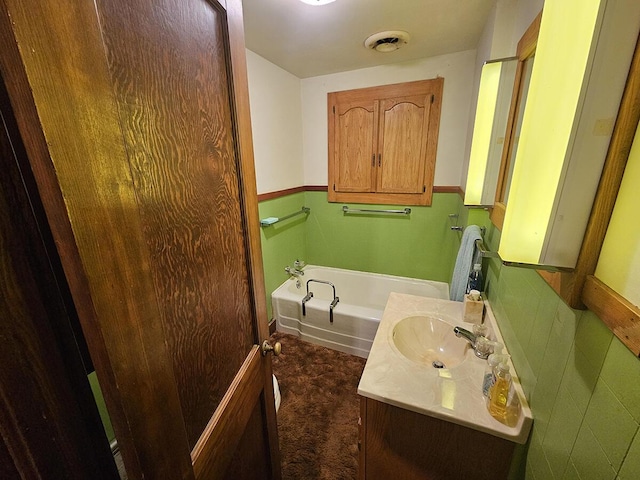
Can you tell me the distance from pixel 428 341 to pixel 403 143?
169cm

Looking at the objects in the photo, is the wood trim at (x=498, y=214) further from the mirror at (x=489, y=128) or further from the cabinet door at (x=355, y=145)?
the cabinet door at (x=355, y=145)

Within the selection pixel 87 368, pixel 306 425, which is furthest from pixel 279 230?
pixel 87 368

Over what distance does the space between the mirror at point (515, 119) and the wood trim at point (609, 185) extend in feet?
1.83

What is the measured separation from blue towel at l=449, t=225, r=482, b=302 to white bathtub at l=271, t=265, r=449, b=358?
0.62 m

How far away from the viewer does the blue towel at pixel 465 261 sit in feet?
4.45

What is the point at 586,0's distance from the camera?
1.36 feet

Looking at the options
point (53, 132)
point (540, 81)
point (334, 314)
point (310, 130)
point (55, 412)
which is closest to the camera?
point (53, 132)

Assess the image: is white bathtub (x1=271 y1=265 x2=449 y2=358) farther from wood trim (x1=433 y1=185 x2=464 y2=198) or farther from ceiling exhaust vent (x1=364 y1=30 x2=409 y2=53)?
ceiling exhaust vent (x1=364 y1=30 x2=409 y2=53)

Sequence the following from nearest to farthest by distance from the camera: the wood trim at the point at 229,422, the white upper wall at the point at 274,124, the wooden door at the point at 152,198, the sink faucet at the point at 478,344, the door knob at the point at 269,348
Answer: the wooden door at the point at 152,198
the wood trim at the point at 229,422
the door knob at the point at 269,348
the sink faucet at the point at 478,344
the white upper wall at the point at 274,124

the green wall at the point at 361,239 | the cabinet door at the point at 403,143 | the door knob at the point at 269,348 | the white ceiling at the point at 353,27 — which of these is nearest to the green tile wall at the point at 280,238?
the green wall at the point at 361,239

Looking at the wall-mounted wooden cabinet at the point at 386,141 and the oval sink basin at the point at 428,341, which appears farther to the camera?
the wall-mounted wooden cabinet at the point at 386,141

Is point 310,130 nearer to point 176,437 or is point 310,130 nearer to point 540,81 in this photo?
point 540,81

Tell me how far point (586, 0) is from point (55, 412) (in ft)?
3.54

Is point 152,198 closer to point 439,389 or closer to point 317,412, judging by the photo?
point 439,389
